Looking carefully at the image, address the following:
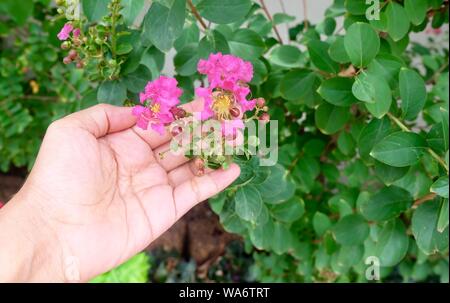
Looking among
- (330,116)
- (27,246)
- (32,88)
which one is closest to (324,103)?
(330,116)

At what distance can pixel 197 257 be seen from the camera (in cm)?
228

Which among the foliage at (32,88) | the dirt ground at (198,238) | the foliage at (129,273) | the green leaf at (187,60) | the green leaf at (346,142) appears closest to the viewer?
the green leaf at (187,60)

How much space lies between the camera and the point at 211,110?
862mm

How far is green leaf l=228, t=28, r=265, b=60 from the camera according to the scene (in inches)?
46.6

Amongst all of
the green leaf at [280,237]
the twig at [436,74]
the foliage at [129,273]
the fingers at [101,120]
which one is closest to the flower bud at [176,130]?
the fingers at [101,120]

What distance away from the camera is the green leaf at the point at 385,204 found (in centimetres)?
112

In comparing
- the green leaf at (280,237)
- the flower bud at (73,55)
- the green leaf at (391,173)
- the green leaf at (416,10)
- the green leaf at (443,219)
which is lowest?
the green leaf at (280,237)

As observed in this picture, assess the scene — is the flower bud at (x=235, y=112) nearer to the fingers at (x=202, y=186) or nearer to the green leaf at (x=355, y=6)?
the fingers at (x=202, y=186)

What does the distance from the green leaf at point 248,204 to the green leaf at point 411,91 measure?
0.37 metres

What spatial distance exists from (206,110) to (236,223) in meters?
0.54

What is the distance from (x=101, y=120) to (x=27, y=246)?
0.99ft

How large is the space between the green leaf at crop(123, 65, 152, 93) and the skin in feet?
0.19

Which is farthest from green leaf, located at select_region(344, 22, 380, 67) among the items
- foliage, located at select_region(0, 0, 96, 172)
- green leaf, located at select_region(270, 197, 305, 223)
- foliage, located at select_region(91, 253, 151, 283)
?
foliage, located at select_region(91, 253, 151, 283)
